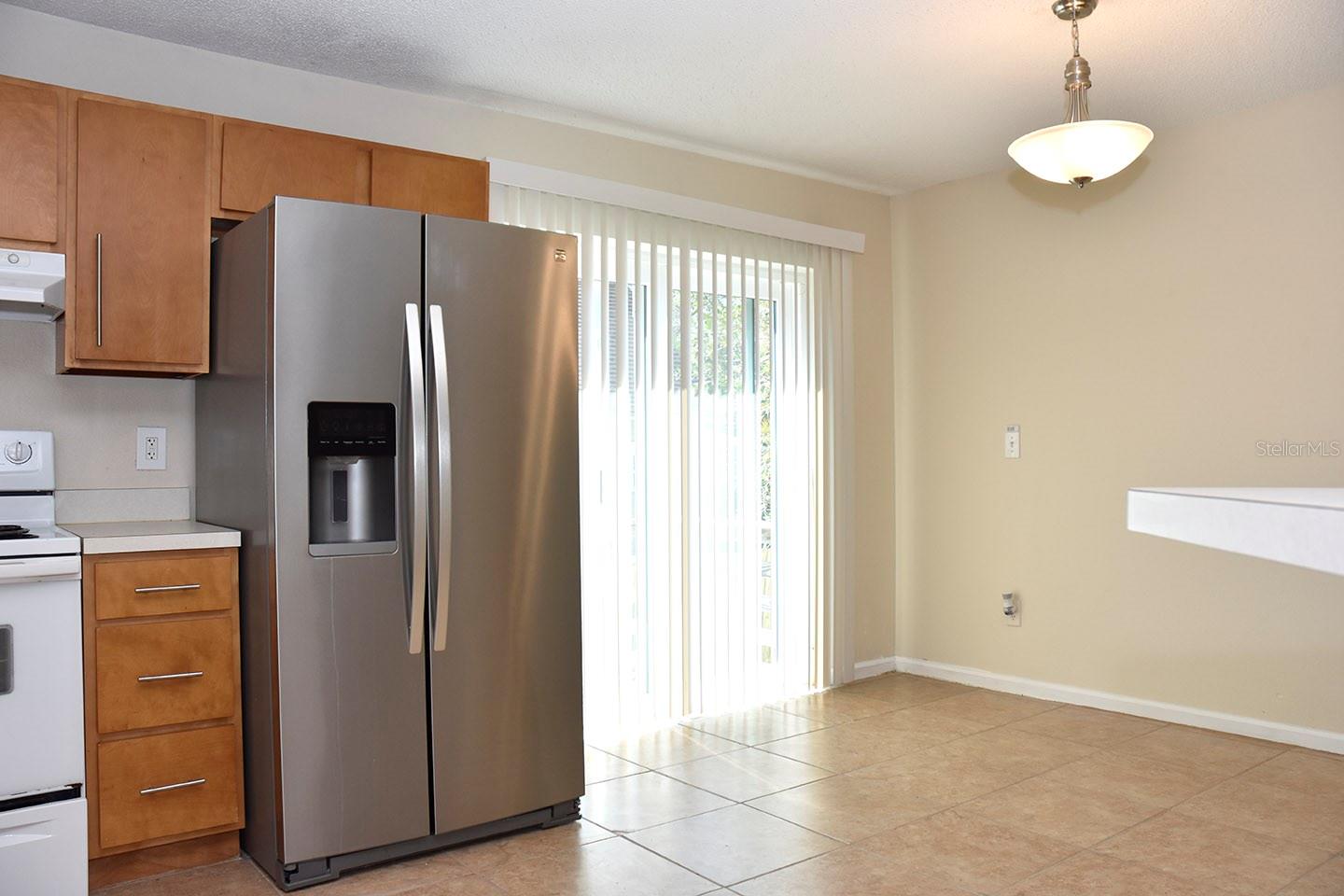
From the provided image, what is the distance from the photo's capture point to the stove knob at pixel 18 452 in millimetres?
2773

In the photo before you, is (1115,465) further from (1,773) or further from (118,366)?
(1,773)

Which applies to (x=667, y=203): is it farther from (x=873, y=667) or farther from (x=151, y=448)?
(x=873, y=667)

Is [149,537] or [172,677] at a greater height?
[149,537]

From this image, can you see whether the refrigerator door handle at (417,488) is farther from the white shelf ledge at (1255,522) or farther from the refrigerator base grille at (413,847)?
the white shelf ledge at (1255,522)

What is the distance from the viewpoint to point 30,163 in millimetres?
2607

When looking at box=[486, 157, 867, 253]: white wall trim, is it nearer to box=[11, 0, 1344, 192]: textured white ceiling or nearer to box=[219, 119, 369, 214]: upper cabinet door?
box=[11, 0, 1344, 192]: textured white ceiling

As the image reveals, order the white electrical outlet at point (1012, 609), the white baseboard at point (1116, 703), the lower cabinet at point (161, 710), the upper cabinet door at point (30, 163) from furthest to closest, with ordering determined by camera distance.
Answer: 1. the white electrical outlet at point (1012, 609)
2. the white baseboard at point (1116, 703)
3. the upper cabinet door at point (30, 163)
4. the lower cabinet at point (161, 710)

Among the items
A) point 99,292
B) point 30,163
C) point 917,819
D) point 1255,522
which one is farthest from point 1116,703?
point 30,163

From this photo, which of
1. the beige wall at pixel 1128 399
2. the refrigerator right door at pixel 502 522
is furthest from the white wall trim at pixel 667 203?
the refrigerator right door at pixel 502 522

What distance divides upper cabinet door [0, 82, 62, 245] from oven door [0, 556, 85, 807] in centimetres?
89

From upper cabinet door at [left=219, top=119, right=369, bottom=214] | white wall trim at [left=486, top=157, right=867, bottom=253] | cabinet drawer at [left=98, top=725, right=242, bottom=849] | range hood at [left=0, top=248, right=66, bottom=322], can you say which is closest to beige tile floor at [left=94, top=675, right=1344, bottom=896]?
cabinet drawer at [left=98, top=725, right=242, bottom=849]

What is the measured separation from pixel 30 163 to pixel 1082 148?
113 inches

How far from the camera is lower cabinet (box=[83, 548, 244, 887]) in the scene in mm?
2471

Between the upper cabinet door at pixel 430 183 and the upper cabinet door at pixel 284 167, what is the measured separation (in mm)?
55
